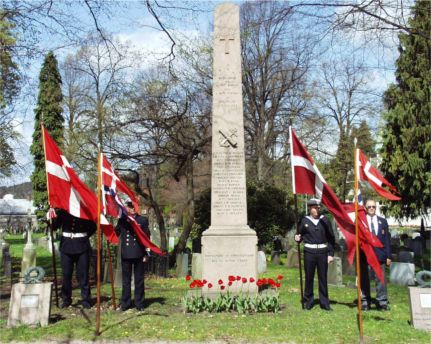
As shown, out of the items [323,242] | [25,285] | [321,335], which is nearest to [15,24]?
[25,285]

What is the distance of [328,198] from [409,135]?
23923 mm

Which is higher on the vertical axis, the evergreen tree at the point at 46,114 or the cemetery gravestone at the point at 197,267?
the evergreen tree at the point at 46,114

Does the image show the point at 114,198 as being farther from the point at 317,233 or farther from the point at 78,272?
the point at 317,233

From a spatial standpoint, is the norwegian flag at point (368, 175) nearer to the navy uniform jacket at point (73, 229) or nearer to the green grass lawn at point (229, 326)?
the green grass lawn at point (229, 326)

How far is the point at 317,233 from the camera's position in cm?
909

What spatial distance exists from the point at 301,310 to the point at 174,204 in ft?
122

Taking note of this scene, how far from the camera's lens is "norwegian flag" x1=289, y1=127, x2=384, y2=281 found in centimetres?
793

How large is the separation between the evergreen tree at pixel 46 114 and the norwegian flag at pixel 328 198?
2444 cm

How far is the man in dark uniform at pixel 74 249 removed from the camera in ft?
30.1

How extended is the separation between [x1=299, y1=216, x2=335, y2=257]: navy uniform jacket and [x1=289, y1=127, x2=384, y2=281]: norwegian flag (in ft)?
2.82

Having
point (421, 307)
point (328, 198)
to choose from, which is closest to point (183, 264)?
point (328, 198)

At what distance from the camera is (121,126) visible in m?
17.2

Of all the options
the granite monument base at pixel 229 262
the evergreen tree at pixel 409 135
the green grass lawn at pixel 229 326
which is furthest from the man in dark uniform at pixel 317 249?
the evergreen tree at pixel 409 135

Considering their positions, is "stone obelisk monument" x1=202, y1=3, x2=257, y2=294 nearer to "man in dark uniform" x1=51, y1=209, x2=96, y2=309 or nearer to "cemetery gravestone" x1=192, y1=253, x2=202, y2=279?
"man in dark uniform" x1=51, y1=209, x2=96, y2=309
